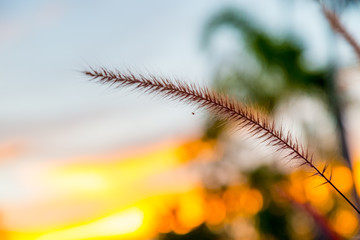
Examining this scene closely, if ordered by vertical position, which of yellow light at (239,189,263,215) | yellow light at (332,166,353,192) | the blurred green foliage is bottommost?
yellow light at (332,166,353,192)

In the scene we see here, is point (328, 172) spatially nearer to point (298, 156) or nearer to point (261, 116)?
point (298, 156)

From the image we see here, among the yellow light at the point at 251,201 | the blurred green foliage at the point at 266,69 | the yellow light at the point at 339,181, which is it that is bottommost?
the yellow light at the point at 339,181

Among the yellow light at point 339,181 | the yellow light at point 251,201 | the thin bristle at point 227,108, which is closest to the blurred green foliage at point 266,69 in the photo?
the yellow light at point 251,201

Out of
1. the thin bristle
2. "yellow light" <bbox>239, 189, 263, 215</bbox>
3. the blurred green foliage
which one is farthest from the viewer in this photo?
"yellow light" <bbox>239, 189, 263, 215</bbox>

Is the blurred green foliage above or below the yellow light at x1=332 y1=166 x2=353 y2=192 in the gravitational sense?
above

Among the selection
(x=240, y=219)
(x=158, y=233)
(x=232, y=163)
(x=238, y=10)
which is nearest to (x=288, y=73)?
(x=238, y=10)

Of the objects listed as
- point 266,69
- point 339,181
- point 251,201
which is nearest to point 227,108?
point 339,181

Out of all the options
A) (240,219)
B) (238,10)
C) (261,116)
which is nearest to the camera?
(261,116)

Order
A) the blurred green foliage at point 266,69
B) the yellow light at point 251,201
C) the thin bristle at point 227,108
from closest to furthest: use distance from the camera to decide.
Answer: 1. the thin bristle at point 227,108
2. the blurred green foliage at point 266,69
3. the yellow light at point 251,201

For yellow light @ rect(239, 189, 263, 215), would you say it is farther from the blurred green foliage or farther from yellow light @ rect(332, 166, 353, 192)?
yellow light @ rect(332, 166, 353, 192)

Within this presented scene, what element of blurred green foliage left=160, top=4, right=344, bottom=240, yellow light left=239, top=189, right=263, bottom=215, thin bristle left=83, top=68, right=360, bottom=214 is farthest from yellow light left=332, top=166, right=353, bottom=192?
yellow light left=239, top=189, right=263, bottom=215

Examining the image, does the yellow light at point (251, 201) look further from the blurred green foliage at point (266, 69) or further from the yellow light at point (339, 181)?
the yellow light at point (339, 181)
